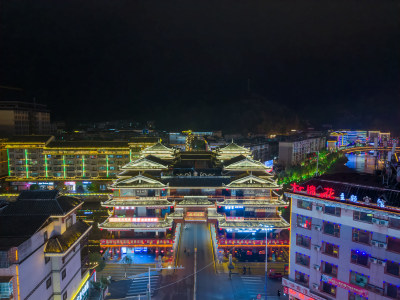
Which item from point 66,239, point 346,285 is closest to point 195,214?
point 66,239

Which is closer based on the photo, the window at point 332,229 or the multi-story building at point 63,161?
the window at point 332,229

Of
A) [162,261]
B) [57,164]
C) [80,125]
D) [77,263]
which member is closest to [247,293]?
[162,261]

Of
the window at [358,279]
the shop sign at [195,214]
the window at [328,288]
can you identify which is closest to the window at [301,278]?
the window at [328,288]

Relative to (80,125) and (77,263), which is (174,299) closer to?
(77,263)

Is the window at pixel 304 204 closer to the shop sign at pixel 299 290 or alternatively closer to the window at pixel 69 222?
the shop sign at pixel 299 290

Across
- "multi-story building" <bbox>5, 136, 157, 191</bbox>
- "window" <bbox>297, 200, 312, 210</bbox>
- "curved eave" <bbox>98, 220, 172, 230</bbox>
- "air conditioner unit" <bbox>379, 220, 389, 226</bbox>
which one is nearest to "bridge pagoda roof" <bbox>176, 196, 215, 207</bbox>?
"curved eave" <bbox>98, 220, 172, 230</bbox>

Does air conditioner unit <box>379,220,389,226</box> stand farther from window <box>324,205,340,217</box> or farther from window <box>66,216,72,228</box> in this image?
window <box>66,216,72,228</box>

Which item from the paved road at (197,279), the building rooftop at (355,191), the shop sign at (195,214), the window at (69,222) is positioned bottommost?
the paved road at (197,279)
